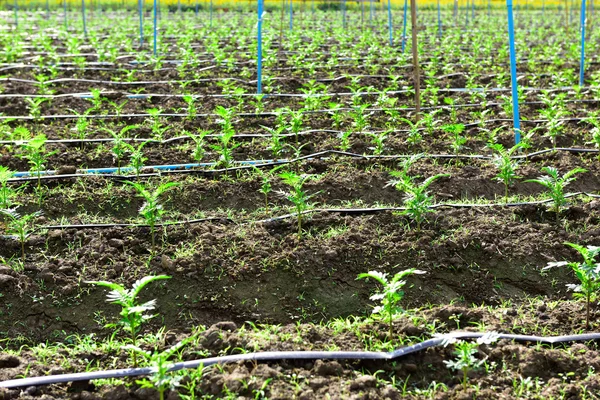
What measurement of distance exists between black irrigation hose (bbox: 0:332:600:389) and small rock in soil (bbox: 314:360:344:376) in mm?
45

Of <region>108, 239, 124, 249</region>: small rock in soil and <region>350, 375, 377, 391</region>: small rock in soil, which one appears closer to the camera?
<region>350, 375, 377, 391</region>: small rock in soil

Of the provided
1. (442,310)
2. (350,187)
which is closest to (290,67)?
(350,187)

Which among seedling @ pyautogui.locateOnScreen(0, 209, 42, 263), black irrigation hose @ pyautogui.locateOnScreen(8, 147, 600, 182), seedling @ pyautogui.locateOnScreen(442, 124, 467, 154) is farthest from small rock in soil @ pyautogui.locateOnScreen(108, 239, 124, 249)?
seedling @ pyautogui.locateOnScreen(442, 124, 467, 154)

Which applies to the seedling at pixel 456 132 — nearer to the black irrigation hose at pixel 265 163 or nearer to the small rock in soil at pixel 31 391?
the black irrigation hose at pixel 265 163

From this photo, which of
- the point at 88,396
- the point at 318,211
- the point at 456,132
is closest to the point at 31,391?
the point at 88,396

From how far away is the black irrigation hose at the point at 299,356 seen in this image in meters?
3.33

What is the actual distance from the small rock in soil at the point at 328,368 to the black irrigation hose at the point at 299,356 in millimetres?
45

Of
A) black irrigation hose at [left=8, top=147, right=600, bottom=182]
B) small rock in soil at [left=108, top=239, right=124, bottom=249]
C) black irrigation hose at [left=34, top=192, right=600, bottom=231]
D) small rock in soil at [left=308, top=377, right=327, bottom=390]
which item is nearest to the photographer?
small rock in soil at [left=308, top=377, right=327, bottom=390]

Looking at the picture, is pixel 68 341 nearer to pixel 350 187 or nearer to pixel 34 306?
pixel 34 306

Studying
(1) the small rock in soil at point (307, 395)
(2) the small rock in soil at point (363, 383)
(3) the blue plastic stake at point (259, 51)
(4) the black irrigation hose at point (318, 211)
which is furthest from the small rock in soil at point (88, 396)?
(3) the blue plastic stake at point (259, 51)

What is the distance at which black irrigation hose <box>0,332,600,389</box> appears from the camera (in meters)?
3.33

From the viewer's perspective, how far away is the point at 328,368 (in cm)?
343

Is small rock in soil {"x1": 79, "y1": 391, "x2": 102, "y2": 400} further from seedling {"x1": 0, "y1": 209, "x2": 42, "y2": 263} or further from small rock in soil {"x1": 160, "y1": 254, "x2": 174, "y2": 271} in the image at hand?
seedling {"x1": 0, "y1": 209, "x2": 42, "y2": 263}

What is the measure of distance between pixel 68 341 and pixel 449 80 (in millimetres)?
7889
